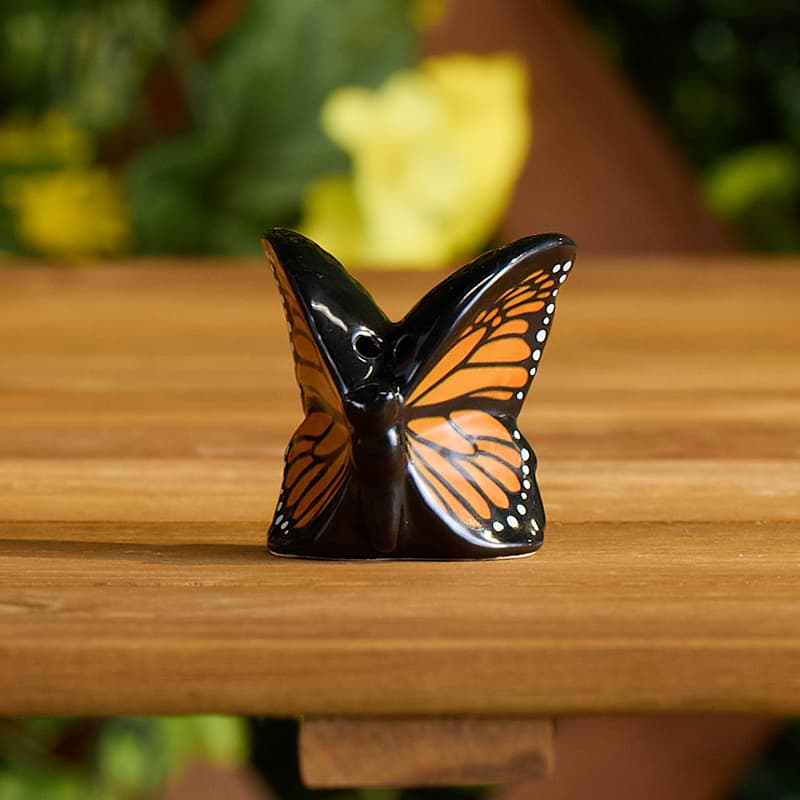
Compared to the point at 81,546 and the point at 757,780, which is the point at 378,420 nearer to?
the point at 81,546

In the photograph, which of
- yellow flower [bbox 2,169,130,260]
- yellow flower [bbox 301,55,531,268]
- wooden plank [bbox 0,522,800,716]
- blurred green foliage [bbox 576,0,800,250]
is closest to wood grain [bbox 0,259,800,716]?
wooden plank [bbox 0,522,800,716]

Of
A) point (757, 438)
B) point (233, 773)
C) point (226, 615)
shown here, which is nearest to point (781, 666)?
point (226, 615)

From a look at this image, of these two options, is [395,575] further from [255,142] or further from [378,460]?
[255,142]

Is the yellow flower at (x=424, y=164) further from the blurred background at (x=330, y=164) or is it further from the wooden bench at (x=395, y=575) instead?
the wooden bench at (x=395, y=575)

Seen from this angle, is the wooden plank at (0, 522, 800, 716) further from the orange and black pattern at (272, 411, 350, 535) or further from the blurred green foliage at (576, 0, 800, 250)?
the blurred green foliage at (576, 0, 800, 250)

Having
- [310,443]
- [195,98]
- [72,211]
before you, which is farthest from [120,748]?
[310,443]

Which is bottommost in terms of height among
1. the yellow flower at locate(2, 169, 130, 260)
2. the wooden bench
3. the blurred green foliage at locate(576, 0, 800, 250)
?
the yellow flower at locate(2, 169, 130, 260)
